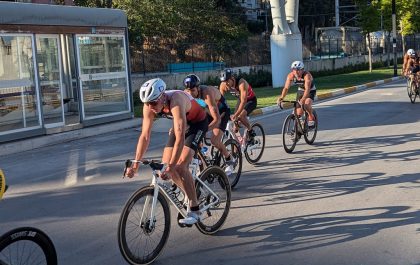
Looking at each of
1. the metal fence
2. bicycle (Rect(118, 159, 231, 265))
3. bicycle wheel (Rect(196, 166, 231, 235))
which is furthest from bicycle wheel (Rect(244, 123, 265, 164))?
the metal fence

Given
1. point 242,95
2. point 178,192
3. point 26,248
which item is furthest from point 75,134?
point 26,248

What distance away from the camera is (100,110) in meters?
15.7

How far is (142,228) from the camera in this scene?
16.7 feet

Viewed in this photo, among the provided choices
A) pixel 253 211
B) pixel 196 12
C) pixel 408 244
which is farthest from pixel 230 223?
pixel 196 12

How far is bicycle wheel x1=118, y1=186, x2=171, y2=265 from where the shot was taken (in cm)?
491

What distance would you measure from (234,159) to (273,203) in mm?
1162

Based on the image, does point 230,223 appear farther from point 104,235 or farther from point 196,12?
point 196,12

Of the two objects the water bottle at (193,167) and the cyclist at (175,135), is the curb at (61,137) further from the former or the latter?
the cyclist at (175,135)

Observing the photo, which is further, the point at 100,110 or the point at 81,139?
the point at 100,110

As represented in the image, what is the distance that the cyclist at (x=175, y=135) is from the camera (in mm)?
5234

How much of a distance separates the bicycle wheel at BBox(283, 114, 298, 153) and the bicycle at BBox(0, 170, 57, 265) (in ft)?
22.3

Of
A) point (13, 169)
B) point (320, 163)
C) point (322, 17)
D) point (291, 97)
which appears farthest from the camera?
point (322, 17)

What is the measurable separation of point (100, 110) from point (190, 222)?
10595 millimetres

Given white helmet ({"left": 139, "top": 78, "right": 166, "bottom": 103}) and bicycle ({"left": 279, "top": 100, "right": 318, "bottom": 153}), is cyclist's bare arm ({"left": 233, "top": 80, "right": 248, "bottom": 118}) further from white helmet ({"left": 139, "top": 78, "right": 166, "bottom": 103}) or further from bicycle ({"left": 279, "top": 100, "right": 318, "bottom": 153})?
white helmet ({"left": 139, "top": 78, "right": 166, "bottom": 103})
